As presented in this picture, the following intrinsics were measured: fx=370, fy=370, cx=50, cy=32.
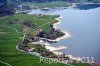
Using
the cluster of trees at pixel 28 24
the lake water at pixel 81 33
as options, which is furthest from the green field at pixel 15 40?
the lake water at pixel 81 33

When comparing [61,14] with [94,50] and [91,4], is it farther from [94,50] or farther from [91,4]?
[94,50]

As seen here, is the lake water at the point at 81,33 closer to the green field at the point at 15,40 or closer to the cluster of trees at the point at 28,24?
the green field at the point at 15,40

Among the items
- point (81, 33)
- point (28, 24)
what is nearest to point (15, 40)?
point (28, 24)

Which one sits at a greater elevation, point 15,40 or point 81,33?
point 15,40

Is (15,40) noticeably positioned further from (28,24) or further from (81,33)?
(81,33)

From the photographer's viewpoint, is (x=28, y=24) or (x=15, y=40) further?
(x=28, y=24)
